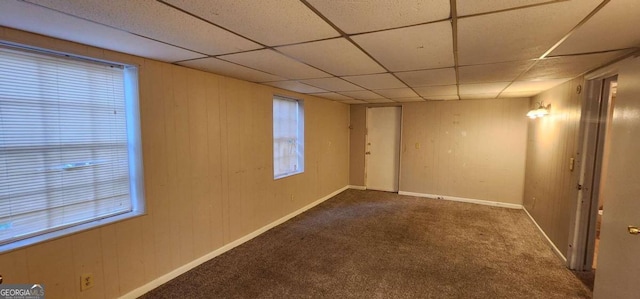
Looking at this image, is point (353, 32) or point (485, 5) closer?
point (485, 5)

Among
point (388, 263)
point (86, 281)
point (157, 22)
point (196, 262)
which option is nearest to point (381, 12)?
point (157, 22)

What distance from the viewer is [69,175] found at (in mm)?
2029

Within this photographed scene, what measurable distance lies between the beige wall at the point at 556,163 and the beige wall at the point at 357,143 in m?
3.18

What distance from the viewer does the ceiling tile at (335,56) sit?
1955mm

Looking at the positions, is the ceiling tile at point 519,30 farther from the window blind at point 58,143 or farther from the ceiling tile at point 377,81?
the window blind at point 58,143

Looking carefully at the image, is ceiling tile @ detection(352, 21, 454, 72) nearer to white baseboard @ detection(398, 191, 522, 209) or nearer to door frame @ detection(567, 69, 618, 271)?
door frame @ detection(567, 69, 618, 271)

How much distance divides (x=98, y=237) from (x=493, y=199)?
6.02 metres

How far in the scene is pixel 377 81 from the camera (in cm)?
334

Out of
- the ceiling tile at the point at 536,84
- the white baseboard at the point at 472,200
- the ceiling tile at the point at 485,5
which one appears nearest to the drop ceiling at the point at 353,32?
the ceiling tile at the point at 485,5

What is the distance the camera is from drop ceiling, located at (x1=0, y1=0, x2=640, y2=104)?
1.34 m

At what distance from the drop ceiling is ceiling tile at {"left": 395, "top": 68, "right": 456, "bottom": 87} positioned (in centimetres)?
10

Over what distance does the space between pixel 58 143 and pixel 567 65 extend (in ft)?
13.7

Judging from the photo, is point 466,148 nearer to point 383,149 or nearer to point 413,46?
point 383,149

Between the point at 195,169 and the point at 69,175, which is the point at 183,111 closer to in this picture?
the point at 195,169
